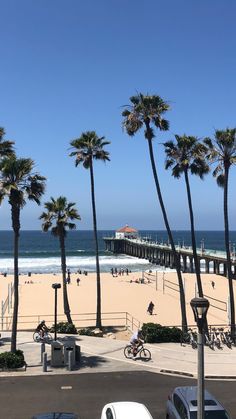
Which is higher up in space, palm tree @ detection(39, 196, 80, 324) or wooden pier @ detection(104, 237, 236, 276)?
palm tree @ detection(39, 196, 80, 324)

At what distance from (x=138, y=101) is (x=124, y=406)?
64.9 ft

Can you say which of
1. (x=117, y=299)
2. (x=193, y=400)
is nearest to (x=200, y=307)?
(x=193, y=400)

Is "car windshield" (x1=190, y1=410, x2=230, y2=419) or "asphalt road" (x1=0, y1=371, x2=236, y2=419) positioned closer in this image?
"car windshield" (x1=190, y1=410, x2=230, y2=419)

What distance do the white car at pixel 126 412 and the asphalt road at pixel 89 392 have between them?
2.36 meters

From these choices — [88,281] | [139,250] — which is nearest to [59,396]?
[88,281]

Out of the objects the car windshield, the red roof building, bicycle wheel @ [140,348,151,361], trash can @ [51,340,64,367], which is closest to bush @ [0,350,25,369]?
trash can @ [51,340,64,367]

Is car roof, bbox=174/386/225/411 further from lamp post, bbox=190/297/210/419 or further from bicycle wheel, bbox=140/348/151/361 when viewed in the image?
bicycle wheel, bbox=140/348/151/361

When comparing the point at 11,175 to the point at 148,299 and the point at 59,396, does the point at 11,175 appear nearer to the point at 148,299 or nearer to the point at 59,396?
the point at 59,396

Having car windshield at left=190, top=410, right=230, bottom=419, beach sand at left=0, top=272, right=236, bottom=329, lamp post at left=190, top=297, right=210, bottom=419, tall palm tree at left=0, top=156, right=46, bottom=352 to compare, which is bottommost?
beach sand at left=0, top=272, right=236, bottom=329

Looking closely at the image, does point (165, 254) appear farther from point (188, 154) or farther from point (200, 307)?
point (200, 307)

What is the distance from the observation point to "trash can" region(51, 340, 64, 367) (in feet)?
60.7

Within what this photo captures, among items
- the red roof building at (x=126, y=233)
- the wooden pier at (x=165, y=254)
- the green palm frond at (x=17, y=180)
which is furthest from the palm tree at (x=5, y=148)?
the red roof building at (x=126, y=233)

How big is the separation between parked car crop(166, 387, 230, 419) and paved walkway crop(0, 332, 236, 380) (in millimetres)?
5824

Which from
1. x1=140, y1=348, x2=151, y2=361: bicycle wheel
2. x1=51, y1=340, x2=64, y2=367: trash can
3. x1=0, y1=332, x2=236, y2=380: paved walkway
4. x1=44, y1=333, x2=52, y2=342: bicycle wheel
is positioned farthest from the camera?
x1=44, y1=333, x2=52, y2=342: bicycle wheel
